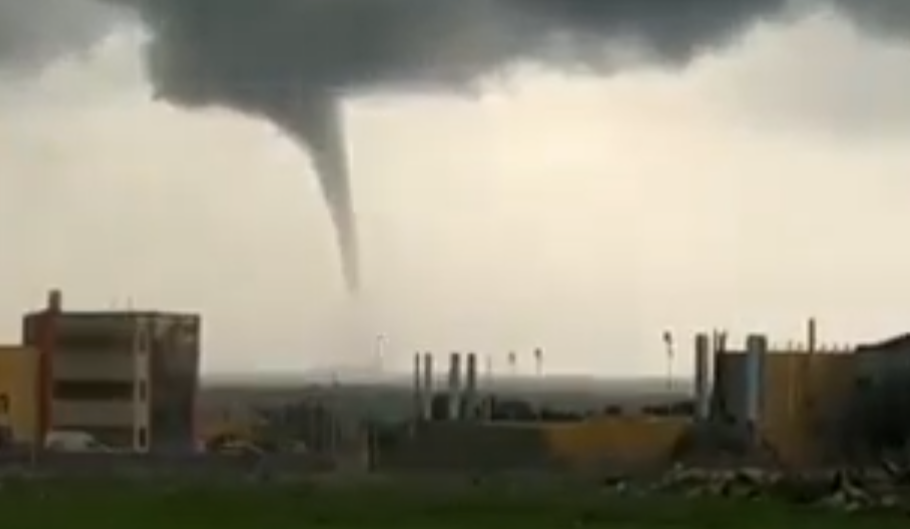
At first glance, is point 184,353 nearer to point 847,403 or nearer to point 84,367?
point 84,367

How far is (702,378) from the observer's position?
11838cm

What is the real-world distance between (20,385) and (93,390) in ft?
34.4

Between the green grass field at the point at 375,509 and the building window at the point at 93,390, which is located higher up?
the building window at the point at 93,390

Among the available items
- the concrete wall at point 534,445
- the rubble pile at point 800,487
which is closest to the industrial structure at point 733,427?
the concrete wall at point 534,445

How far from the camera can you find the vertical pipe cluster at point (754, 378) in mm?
104188

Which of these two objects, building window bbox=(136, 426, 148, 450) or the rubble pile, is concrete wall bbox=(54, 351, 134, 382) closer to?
building window bbox=(136, 426, 148, 450)

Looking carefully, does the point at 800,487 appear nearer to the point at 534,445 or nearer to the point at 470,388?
the point at 534,445

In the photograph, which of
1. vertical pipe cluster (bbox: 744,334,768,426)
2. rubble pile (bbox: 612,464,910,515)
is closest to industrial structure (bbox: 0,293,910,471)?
vertical pipe cluster (bbox: 744,334,768,426)

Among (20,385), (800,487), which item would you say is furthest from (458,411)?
(800,487)

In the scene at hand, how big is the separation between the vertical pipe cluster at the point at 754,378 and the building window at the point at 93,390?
45.9 m

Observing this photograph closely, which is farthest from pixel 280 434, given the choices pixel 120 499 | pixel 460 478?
pixel 120 499

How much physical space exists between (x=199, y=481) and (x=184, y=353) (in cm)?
7168

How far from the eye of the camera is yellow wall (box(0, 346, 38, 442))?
12181 centimetres

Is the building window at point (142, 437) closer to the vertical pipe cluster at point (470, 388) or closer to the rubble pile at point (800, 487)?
the vertical pipe cluster at point (470, 388)
